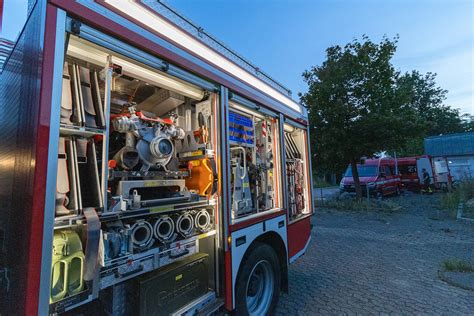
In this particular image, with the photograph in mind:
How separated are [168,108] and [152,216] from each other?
1.44 meters

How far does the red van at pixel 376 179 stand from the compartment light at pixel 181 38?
13410 mm

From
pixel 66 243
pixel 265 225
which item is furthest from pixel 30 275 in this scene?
pixel 265 225

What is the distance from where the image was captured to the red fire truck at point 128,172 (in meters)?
1.41

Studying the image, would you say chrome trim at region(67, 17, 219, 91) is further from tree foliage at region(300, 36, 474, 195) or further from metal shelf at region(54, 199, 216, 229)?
tree foliage at region(300, 36, 474, 195)

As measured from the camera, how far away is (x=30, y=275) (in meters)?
1.27

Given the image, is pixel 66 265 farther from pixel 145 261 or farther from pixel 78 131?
pixel 78 131

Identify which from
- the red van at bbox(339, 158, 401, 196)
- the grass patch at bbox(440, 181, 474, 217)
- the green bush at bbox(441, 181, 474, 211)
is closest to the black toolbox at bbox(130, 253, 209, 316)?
the grass patch at bbox(440, 181, 474, 217)

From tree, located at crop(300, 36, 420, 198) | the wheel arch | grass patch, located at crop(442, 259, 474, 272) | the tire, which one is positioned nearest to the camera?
the tire

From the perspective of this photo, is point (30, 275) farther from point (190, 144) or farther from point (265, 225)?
point (265, 225)

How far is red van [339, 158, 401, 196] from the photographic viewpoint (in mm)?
15234

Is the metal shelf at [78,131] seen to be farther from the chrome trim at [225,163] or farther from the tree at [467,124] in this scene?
the tree at [467,124]

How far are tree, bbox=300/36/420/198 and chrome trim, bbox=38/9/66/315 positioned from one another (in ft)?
37.4

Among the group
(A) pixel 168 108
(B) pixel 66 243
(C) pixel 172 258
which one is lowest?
(C) pixel 172 258

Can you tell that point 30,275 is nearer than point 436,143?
Yes
